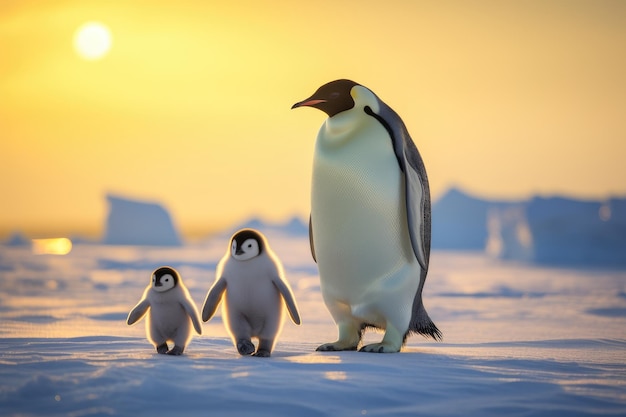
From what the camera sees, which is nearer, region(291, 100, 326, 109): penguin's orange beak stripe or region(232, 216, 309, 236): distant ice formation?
region(291, 100, 326, 109): penguin's orange beak stripe

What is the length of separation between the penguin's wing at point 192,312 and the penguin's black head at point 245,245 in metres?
0.37

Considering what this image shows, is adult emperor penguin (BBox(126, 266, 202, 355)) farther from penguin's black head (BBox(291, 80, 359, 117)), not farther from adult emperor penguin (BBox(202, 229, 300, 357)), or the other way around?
penguin's black head (BBox(291, 80, 359, 117))

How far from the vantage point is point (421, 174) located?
4879 millimetres

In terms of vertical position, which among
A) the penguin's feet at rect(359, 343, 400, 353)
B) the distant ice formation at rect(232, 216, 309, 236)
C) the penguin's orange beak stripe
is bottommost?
the distant ice formation at rect(232, 216, 309, 236)

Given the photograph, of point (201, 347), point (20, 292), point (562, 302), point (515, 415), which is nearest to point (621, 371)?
point (515, 415)

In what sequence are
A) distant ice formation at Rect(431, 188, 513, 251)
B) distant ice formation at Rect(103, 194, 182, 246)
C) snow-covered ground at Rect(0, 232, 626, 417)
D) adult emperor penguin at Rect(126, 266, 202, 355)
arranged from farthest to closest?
distant ice formation at Rect(431, 188, 513, 251)
distant ice formation at Rect(103, 194, 182, 246)
adult emperor penguin at Rect(126, 266, 202, 355)
snow-covered ground at Rect(0, 232, 626, 417)

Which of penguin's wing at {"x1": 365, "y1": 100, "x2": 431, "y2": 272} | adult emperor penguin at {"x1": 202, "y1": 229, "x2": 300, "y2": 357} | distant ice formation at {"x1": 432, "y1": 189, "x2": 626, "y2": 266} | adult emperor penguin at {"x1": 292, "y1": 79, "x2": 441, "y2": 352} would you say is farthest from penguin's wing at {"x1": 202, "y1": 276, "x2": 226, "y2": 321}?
distant ice formation at {"x1": 432, "y1": 189, "x2": 626, "y2": 266}

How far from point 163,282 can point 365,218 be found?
114cm

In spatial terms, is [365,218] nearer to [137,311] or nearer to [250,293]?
[250,293]

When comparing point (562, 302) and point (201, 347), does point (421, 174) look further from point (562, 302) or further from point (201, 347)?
point (562, 302)

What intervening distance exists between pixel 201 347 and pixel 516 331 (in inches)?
157

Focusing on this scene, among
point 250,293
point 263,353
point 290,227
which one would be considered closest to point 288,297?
point 250,293

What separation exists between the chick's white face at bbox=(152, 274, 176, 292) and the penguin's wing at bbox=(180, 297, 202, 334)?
11cm

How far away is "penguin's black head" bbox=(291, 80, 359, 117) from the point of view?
4.84m
